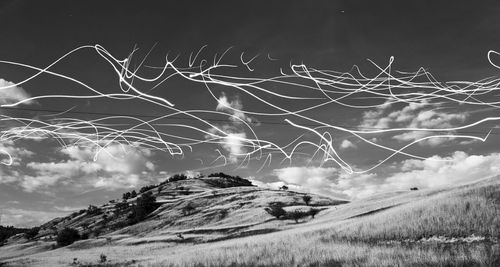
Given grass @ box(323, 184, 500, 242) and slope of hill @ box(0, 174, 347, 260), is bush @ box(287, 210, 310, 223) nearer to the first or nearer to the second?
slope of hill @ box(0, 174, 347, 260)

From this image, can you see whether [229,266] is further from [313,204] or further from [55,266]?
[313,204]

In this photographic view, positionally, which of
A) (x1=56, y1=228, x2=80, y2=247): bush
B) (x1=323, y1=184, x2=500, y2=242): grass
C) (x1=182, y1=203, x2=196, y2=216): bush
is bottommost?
(x1=323, y1=184, x2=500, y2=242): grass

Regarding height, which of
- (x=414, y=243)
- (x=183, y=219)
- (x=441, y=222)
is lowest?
(x=414, y=243)

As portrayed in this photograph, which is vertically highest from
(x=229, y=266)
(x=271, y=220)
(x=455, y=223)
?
(x=271, y=220)

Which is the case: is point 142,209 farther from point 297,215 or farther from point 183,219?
point 297,215

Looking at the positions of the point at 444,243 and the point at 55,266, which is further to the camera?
the point at 55,266

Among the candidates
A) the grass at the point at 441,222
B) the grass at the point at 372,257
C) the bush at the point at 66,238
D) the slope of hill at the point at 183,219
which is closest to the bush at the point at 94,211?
the slope of hill at the point at 183,219

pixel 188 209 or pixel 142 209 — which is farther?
pixel 142 209

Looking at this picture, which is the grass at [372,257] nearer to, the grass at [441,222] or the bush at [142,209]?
the grass at [441,222]

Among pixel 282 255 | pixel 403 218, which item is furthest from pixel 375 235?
pixel 282 255

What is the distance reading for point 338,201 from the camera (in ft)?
358

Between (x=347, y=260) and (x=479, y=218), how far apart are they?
1020cm

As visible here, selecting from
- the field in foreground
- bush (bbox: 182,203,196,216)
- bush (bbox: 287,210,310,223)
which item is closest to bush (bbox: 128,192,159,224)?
bush (bbox: 182,203,196,216)

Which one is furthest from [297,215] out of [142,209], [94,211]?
[94,211]
